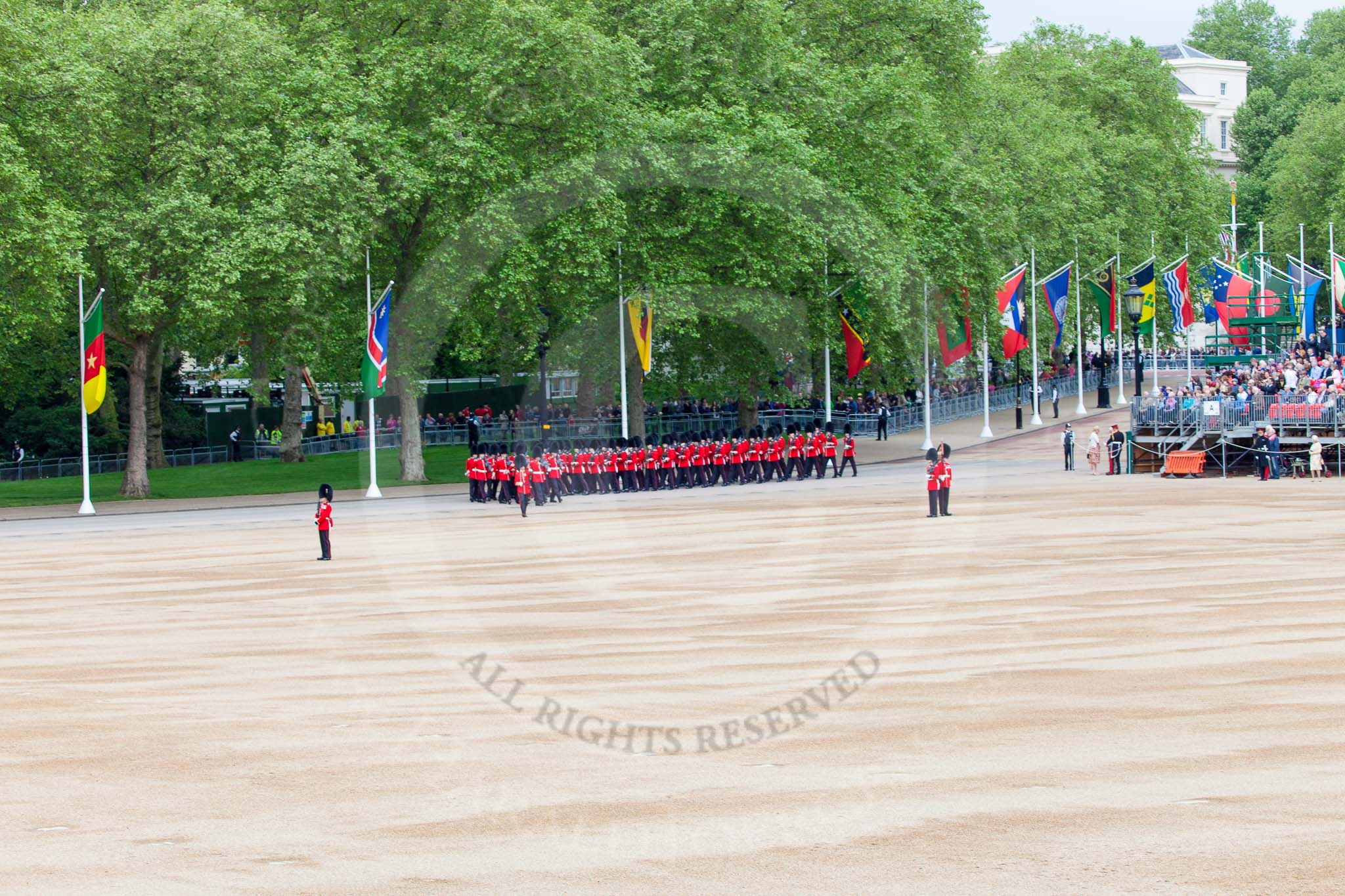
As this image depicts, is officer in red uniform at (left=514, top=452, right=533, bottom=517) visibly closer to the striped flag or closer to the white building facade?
the striped flag

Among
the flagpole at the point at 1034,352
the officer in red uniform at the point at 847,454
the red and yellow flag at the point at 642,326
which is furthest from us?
the flagpole at the point at 1034,352

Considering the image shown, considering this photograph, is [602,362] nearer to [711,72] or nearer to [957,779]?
[711,72]

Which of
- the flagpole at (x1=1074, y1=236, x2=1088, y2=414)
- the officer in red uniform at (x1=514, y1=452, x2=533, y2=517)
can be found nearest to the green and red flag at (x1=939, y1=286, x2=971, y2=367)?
the flagpole at (x1=1074, y1=236, x2=1088, y2=414)

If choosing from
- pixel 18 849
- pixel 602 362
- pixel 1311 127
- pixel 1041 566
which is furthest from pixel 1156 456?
pixel 1311 127

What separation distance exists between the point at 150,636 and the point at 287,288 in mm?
27811

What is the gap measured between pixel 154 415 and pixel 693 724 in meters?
47.2

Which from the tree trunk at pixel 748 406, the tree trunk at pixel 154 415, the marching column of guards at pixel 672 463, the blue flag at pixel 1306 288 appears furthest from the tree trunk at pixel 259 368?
the blue flag at pixel 1306 288

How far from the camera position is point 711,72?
49219 mm

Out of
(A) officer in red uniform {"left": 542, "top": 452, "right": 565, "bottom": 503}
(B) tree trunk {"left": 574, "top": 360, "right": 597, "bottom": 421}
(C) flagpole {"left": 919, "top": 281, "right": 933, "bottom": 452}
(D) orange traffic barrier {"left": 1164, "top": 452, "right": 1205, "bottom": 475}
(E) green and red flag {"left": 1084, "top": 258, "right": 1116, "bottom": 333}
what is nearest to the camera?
(A) officer in red uniform {"left": 542, "top": 452, "right": 565, "bottom": 503}

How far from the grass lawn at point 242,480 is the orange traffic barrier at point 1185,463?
2154cm

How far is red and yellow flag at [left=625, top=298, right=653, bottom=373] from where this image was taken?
151 ft

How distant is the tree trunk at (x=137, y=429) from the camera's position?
152 ft

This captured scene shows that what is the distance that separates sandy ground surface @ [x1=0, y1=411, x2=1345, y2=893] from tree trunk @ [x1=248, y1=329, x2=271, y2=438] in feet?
95.1

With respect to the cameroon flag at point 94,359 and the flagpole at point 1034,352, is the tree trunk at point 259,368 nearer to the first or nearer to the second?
the cameroon flag at point 94,359
